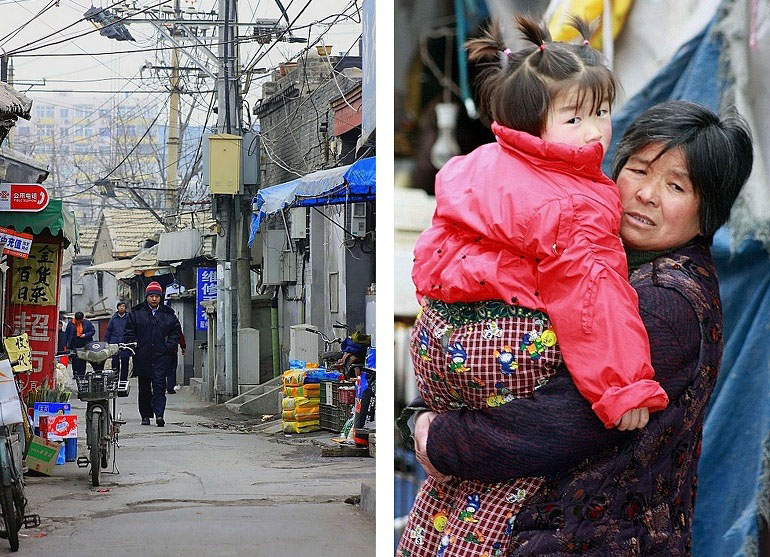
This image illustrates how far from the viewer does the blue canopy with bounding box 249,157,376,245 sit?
8.50m

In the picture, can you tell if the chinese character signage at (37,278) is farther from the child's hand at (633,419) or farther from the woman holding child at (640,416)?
the child's hand at (633,419)

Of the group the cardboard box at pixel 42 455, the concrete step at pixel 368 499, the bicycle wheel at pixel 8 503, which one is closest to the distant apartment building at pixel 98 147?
the cardboard box at pixel 42 455

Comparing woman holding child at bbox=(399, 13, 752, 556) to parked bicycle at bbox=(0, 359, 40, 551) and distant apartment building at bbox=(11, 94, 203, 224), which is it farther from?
distant apartment building at bbox=(11, 94, 203, 224)

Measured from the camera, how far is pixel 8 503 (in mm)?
5875

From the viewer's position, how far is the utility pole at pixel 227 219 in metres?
16.0

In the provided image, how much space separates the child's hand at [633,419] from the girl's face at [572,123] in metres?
0.61

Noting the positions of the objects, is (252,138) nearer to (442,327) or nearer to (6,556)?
(6,556)

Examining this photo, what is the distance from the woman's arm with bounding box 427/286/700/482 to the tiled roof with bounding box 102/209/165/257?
32.4 meters

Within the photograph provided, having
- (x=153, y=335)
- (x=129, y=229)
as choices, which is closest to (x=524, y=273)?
(x=153, y=335)

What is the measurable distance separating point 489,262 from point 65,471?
7452 millimetres

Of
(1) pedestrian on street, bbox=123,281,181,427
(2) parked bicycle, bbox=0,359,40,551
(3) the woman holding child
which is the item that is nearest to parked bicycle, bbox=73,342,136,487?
(2) parked bicycle, bbox=0,359,40,551

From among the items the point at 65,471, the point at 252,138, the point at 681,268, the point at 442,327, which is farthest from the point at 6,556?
the point at 252,138

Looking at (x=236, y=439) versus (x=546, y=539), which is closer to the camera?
(x=546, y=539)

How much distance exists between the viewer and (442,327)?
8.07 feet
